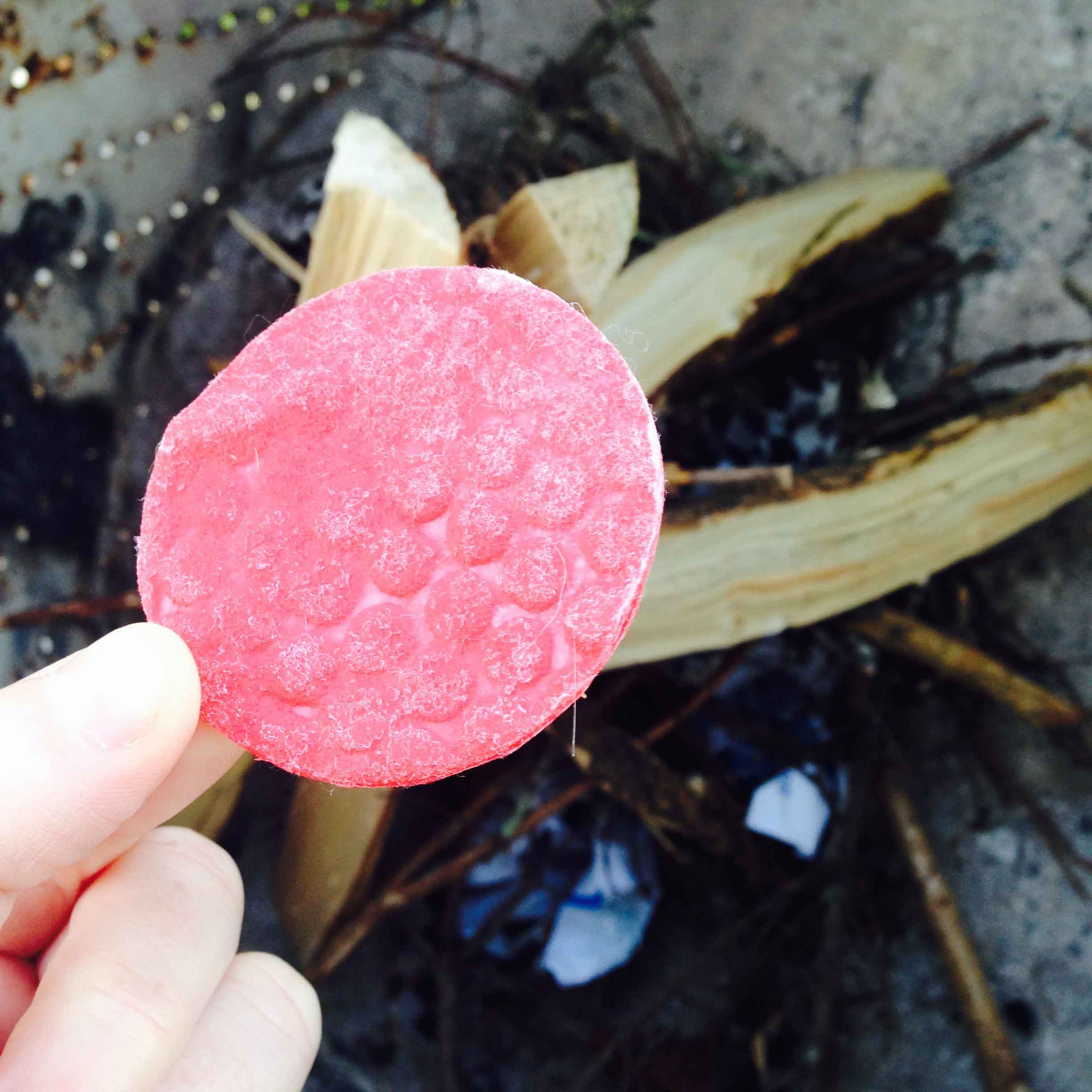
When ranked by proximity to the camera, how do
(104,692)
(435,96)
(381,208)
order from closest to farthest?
(104,692) < (381,208) < (435,96)

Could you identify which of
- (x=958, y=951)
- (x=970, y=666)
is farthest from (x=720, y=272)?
(x=958, y=951)

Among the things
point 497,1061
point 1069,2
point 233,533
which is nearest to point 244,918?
point 497,1061

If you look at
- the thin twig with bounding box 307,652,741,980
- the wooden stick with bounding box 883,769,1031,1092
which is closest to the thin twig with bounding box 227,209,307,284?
the thin twig with bounding box 307,652,741,980

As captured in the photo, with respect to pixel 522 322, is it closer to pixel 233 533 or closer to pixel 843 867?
pixel 233 533

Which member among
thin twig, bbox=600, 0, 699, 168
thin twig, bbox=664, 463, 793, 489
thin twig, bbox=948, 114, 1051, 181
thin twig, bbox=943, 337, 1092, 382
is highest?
thin twig, bbox=600, 0, 699, 168

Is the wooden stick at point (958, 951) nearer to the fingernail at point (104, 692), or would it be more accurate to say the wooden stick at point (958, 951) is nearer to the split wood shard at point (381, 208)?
the split wood shard at point (381, 208)

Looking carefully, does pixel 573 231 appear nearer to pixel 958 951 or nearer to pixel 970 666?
pixel 970 666

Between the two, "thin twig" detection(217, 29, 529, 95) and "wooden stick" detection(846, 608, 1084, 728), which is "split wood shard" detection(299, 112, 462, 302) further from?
"wooden stick" detection(846, 608, 1084, 728)

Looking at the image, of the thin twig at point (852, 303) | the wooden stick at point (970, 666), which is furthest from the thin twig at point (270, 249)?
the wooden stick at point (970, 666)
